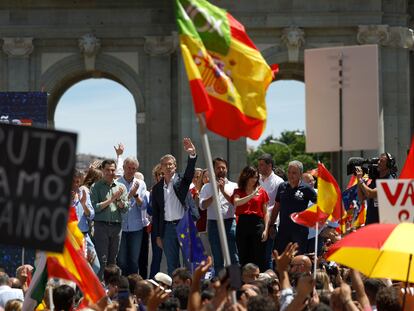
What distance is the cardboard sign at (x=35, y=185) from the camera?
326 inches

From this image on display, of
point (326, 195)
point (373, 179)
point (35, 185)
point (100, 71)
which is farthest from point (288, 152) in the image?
point (35, 185)

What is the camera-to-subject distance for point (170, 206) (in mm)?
17406

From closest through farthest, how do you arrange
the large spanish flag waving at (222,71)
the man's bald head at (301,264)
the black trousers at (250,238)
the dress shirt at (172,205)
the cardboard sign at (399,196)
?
the large spanish flag waving at (222,71)
the cardboard sign at (399,196)
the man's bald head at (301,264)
the black trousers at (250,238)
the dress shirt at (172,205)

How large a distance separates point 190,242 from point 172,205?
24.1 inches

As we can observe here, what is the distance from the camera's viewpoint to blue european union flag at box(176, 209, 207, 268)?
1711cm

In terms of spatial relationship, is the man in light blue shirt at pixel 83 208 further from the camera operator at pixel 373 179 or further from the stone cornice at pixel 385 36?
the stone cornice at pixel 385 36

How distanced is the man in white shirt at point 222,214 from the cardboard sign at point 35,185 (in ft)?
28.3

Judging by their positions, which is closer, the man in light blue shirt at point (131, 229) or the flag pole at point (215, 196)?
the flag pole at point (215, 196)

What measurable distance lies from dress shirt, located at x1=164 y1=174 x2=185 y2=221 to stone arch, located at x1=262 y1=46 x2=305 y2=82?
590 inches

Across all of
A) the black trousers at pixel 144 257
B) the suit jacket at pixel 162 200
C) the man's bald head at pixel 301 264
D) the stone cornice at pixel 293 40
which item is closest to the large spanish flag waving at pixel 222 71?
the man's bald head at pixel 301 264

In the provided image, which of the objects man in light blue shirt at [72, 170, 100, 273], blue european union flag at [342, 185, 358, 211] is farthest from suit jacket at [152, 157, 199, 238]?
blue european union flag at [342, 185, 358, 211]

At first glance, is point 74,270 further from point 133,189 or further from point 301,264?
point 133,189

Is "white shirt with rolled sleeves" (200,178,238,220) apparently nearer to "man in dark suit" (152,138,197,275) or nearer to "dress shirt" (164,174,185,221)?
"man in dark suit" (152,138,197,275)

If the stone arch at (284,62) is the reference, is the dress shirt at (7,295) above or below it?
below
